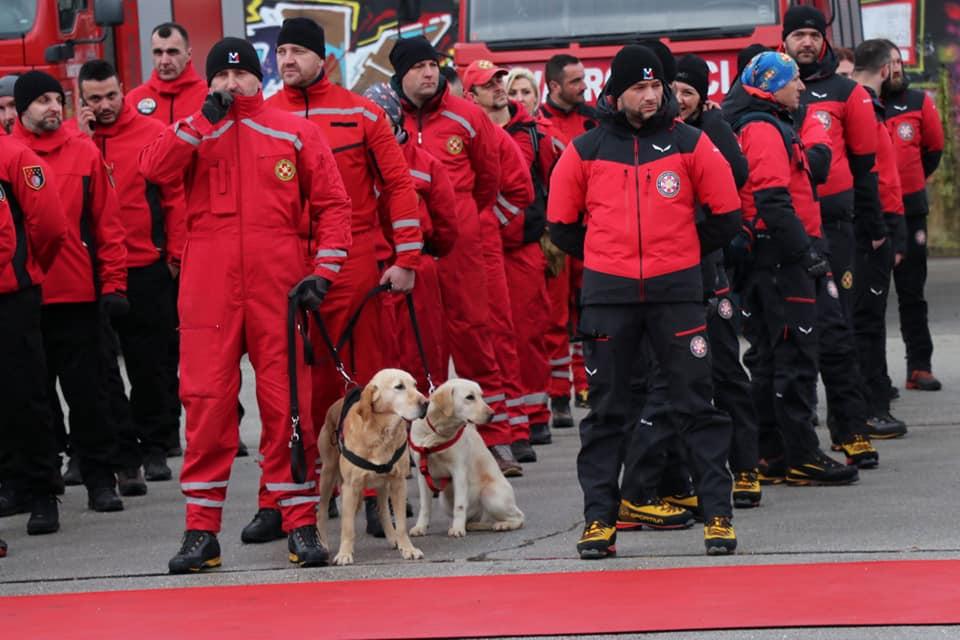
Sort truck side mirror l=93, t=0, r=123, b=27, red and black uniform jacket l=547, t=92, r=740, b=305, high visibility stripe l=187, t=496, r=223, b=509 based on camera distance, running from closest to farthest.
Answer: red and black uniform jacket l=547, t=92, r=740, b=305 < high visibility stripe l=187, t=496, r=223, b=509 < truck side mirror l=93, t=0, r=123, b=27

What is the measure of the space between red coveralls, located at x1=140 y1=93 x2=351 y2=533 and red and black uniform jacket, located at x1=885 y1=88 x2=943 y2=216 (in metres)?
5.53

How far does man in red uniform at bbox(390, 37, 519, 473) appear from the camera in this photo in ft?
32.3

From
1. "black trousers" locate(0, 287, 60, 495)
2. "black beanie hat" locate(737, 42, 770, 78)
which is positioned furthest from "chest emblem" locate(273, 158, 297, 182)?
"black beanie hat" locate(737, 42, 770, 78)

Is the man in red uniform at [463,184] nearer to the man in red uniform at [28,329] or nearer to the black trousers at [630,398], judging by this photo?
the man in red uniform at [28,329]

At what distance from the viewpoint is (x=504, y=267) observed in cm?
1090

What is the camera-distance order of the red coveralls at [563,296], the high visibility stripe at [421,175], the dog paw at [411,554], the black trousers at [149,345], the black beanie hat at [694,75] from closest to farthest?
the dog paw at [411,554] → the black beanie hat at [694,75] → the high visibility stripe at [421,175] → the black trousers at [149,345] → the red coveralls at [563,296]

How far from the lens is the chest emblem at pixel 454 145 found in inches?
393

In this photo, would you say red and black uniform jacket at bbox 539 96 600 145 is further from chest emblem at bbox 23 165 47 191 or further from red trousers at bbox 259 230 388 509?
chest emblem at bbox 23 165 47 191

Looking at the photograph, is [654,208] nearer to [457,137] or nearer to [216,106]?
[216,106]

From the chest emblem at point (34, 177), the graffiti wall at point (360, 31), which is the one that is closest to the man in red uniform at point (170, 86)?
the chest emblem at point (34, 177)

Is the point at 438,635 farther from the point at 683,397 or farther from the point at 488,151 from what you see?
the point at 488,151

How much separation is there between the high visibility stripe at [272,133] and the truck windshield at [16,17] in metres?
8.80

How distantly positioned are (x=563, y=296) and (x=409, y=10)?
4.39 m

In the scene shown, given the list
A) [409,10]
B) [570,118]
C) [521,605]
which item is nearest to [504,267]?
[570,118]
